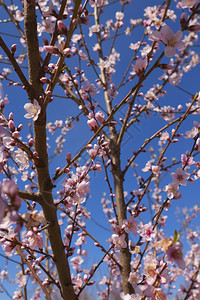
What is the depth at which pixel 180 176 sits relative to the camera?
6.77 ft

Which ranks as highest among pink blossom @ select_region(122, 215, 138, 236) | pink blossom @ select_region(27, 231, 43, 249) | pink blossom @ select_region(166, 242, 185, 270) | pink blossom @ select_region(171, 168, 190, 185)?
pink blossom @ select_region(171, 168, 190, 185)

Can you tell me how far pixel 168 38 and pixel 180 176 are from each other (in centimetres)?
126

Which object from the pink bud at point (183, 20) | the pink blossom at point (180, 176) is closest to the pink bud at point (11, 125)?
the pink bud at point (183, 20)

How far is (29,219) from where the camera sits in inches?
37.0

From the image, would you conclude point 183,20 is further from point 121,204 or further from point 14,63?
point 121,204

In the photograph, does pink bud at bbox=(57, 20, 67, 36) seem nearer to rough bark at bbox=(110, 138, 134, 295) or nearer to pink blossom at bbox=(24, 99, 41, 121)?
pink blossom at bbox=(24, 99, 41, 121)

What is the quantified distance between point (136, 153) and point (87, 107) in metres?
0.82

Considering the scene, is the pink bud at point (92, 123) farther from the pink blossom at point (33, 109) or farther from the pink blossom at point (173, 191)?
the pink blossom at point (173, 191)

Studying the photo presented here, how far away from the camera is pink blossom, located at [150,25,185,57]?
113 centimetres

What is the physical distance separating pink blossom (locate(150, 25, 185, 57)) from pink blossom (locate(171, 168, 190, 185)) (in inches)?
44.5

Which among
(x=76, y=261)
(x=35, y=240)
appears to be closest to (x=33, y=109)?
(x=35, y=240)

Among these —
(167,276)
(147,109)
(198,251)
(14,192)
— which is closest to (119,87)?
(147,109)

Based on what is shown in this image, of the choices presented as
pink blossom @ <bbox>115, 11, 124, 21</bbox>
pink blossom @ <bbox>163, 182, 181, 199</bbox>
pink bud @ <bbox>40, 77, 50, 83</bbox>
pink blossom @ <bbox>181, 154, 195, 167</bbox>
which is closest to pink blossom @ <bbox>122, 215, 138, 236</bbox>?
pink blossom @ <bbox>163, 182, 181, 199</bbox>

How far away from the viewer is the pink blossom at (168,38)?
1132 millimetres
